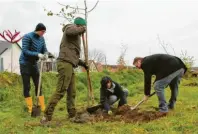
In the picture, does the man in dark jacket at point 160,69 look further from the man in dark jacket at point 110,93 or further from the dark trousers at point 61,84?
the dark trousers at point 61,84

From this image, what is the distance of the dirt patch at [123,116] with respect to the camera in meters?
7.33

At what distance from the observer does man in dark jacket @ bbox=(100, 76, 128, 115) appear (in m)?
8.41

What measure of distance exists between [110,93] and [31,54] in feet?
6.29

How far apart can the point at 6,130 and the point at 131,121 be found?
2213 mm

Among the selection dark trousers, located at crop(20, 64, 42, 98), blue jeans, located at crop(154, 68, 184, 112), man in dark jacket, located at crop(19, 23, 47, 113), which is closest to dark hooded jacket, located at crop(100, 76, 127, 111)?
blue jeans, located at crop(154, 68, 184, 112)

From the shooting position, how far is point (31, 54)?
832 cm

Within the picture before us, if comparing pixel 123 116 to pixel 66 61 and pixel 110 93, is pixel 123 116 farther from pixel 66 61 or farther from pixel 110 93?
pixel 66 61

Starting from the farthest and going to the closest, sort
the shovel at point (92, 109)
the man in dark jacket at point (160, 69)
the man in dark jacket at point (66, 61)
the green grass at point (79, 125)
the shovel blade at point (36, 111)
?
the shovel at point (92, 109) → the shovel blade at point (36, 111) → the man in dark jacket at point (160, 69) → the man in dark jacket at point (66, 61) → the green grass at point (79, 125)

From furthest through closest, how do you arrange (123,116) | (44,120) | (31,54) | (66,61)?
1. (31,54)
2. (123,116)
3. (66,61)
4. (44,120)

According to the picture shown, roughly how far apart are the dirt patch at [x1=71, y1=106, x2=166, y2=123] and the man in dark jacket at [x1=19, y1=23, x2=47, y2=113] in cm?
146

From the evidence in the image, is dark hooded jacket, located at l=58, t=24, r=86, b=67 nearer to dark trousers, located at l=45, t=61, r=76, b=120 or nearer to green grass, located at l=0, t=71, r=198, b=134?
dark trousers, located at l=45, t=61, r=76, b=120

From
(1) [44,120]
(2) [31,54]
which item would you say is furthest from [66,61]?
(2) [31,54]

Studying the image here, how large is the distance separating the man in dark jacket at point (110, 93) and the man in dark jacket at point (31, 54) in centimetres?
138

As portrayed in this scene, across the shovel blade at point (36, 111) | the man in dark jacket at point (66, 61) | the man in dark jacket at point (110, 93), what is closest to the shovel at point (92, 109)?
the man in dark jacket at point (110, 93)
